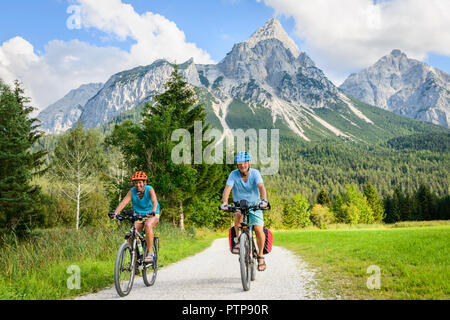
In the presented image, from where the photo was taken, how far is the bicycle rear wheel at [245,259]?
222 inches

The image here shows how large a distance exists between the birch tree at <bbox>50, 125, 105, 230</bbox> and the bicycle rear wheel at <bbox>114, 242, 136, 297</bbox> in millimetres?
29465

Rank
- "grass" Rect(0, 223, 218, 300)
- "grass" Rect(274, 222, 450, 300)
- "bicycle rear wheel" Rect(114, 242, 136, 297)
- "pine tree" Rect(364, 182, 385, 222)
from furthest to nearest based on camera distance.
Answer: "pine tree" Rect(364, 182, 385, 222)
"grass" Rect(0, 223, 218, 300)
"bicycle rear wheel" Rect(114, 242, 136, 297)
"grass" Rect(274, 222, 450, 300)

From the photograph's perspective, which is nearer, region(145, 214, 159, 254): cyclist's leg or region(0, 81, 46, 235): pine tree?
region(145, 214, 159, 254): cyclist's leg

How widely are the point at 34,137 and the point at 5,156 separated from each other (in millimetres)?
9397

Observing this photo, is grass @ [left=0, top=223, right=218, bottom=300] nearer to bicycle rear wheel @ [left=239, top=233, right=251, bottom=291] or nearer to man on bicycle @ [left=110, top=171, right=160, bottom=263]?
man on bicycle @ [left=110, top=171, right=160, bottom=263]

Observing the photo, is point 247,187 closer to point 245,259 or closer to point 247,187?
point 247,187

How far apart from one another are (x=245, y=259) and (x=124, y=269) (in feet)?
8.04

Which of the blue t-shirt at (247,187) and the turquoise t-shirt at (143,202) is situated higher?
the blue t-shirt at (247,187)

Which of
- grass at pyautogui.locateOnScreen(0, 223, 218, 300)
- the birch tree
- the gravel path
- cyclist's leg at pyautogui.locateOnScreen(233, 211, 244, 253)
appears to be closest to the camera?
the gravel path

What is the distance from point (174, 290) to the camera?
5918mm

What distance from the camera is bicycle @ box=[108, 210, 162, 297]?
5594 mm
